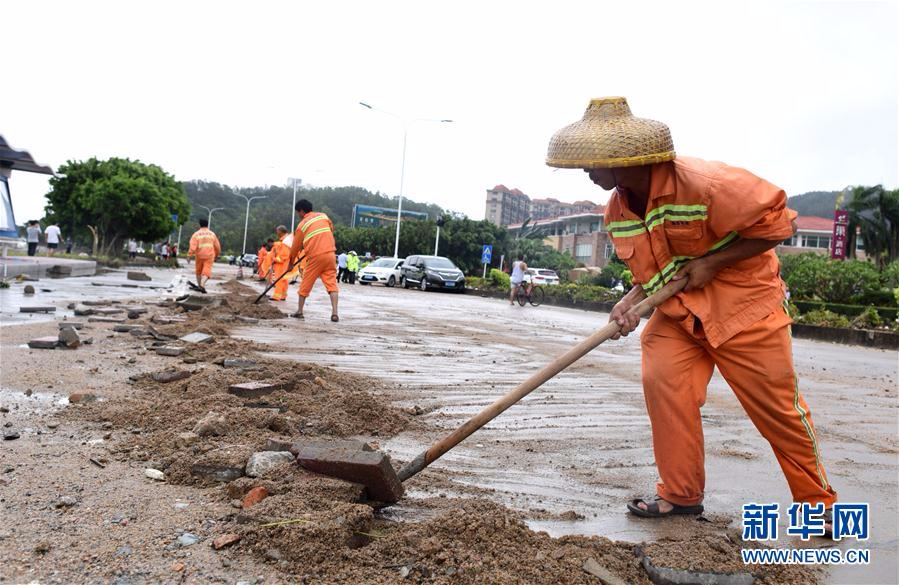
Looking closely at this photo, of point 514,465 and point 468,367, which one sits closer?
point 514,465

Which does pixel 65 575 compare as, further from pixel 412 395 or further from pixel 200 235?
pixel 200 235

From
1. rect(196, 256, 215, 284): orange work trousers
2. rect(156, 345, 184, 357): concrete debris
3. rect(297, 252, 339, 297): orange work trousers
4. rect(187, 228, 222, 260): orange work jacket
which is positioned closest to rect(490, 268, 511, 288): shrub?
rect(196, 256, 215, 284): orange work trousers

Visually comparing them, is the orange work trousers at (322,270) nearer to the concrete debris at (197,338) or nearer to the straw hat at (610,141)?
the concrete debris at (197,338)

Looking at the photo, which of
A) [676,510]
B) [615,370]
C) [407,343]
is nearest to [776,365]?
[676,510]

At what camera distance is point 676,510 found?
2.93 metres

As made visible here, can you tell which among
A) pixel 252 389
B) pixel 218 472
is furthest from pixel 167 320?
pixel 218 472

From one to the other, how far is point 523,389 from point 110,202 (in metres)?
32.8

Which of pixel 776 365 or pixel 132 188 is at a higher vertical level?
pixel 132 188

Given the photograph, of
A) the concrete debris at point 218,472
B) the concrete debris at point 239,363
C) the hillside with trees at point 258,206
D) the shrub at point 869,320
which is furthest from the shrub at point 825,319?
the hillside with trees at point 258,206

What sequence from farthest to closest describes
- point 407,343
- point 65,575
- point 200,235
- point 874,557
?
point 200,235 < point 407,343 < point 874,557 < point 65,575

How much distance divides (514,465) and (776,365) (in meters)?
1.30

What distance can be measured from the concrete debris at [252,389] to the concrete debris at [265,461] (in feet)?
3.76

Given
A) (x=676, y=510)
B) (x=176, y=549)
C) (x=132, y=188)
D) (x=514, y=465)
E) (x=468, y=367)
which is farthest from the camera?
(x=132, y=188)

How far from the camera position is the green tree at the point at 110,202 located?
1246 inches
